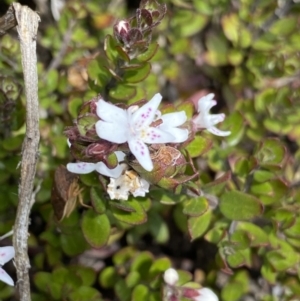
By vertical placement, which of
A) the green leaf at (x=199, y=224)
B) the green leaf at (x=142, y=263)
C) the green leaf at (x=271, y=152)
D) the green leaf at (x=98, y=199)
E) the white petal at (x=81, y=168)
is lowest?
the green leaf at (x=142, y=263)

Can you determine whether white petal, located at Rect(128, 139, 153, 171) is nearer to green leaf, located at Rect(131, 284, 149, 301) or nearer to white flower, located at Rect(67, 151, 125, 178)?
white flower, located at Rect(67, 151, 125, 178)

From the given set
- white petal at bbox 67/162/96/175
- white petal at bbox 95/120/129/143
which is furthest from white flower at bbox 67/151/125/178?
white petal at bbox 95/120/129/143

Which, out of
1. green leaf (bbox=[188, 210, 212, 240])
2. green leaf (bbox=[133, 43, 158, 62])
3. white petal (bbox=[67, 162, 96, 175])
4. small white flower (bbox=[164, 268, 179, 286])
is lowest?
small white flower (bbox=[164, 268, 179, 286])

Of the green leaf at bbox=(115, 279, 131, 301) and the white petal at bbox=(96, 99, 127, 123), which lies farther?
the green leaf at bbox=(115, 279, 131, 301)

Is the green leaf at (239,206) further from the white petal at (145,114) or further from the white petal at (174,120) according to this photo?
the white petal at (145,114)

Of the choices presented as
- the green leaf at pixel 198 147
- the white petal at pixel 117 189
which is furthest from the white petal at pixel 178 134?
the green leaf at pixel 198 147

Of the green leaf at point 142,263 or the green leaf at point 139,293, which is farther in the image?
the green leaf at point 142,263
